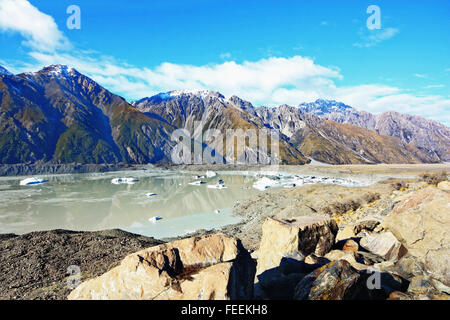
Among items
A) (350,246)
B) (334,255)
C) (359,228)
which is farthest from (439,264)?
(359,228)

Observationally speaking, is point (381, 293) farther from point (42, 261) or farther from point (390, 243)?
point (42, 261)

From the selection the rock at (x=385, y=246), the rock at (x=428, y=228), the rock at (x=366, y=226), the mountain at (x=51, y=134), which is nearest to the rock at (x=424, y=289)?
the rock at (x=428, y=228)

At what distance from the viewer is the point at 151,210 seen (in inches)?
1430

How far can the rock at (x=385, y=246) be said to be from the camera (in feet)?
27.3

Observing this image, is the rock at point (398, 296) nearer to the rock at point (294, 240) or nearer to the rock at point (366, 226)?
the rock at point (294, 240)

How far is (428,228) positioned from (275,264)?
16.9 ft

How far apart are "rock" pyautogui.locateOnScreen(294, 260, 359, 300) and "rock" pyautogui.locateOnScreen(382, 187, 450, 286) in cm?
326

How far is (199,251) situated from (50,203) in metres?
48.0

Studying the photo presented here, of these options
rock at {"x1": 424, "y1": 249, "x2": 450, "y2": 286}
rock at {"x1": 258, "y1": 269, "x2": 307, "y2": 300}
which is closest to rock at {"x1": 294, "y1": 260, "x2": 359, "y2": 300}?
rock at {"x1": 258, "y1": 269, "x2": 307, "y2": 300}

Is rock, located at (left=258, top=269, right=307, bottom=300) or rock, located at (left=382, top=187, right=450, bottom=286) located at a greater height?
rock, located at (left=382, top=187, right=450, bottom=286)

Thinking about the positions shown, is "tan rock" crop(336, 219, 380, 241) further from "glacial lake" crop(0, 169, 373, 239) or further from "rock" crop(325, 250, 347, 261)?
"glacial lake" crop(0, 169, 373, 239)

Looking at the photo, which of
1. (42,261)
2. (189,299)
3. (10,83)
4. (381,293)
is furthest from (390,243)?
(10,83)

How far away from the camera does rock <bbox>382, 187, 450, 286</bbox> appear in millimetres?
6848

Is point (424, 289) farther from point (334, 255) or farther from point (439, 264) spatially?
point (334, 255)
